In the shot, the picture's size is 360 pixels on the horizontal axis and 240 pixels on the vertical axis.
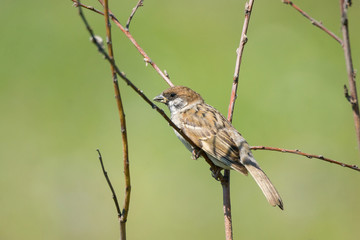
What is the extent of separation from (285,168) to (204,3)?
3.59 m

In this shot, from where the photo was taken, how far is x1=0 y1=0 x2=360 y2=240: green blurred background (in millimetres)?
4879

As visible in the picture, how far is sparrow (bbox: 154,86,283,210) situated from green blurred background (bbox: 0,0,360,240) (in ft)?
5.05

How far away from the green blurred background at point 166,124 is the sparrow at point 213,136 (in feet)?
5.05

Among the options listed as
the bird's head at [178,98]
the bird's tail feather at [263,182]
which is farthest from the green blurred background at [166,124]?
the bird's tail feather at [263,182]

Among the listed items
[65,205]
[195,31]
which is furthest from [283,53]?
[65,205]

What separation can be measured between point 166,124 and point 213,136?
289 centimetres

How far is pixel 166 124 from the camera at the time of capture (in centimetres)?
596

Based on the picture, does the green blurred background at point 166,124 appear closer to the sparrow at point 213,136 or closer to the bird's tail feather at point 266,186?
the sparrow at point 213,136

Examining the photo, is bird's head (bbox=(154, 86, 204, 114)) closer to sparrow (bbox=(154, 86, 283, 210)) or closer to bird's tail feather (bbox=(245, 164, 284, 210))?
sparrow (bbox=(154, 86, 283, 210))

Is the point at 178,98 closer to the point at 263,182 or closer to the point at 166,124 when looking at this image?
the point at 263,182

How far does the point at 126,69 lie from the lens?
6457 mm

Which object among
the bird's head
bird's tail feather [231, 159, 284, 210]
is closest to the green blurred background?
the bird's head

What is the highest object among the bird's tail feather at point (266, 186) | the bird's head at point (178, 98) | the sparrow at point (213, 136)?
the bird's head at point (178, 98)

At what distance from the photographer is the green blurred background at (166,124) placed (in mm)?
4879
